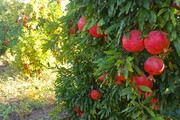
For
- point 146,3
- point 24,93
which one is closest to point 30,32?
point 24,93

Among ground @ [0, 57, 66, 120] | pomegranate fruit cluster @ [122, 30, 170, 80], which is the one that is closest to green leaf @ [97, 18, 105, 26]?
pomegranate fruit cluster @ [122, 30, 170, 80]

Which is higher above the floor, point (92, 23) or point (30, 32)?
point (30, 32)

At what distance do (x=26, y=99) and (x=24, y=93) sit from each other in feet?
1.02

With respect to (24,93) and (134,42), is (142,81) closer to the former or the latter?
(134,42)

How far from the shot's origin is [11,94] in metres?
5.28

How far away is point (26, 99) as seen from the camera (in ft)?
16.1

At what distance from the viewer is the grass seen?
432 centimetres

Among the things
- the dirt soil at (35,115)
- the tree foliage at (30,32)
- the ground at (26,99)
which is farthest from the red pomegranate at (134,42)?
the tree foliage at (30,32)

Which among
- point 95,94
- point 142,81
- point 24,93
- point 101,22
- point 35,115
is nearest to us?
point 142,81

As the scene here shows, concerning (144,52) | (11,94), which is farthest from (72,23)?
(11,94)

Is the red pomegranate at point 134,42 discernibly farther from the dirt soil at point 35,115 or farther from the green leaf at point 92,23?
the dirt soil at point 35,115

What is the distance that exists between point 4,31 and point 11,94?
4795 millimetres

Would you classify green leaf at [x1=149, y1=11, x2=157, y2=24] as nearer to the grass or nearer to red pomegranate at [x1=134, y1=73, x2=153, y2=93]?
red pomegranate at [x1=134, y1=73, x2=153, y2=93]

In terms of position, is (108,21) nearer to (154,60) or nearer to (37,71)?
(154,60)
